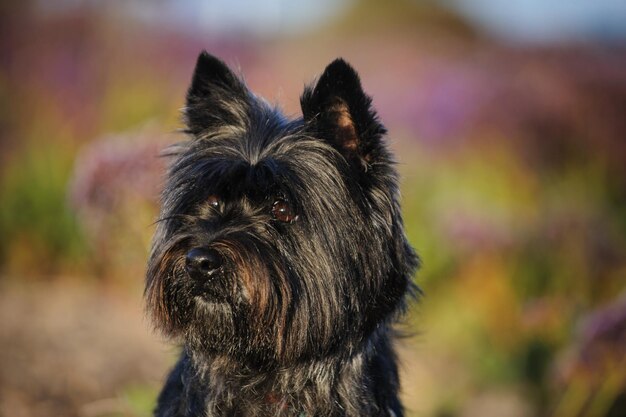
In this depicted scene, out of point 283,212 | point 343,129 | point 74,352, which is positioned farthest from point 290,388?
point 74,352

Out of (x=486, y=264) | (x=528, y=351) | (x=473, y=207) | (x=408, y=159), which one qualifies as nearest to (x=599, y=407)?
(x=528, y=351)

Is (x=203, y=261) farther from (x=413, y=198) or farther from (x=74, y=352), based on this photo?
(x=413, y=198)

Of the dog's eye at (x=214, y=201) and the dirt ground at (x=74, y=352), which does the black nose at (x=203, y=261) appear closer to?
the dog's eye at (x=214, y=201)

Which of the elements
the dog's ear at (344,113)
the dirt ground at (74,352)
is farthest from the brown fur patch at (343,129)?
the dirt ground at (74,352)

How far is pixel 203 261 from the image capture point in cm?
286

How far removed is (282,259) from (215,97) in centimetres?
91

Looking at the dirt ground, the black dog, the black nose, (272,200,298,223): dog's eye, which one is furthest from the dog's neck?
the dirt ground

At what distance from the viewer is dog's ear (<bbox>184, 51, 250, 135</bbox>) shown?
3.48 meters

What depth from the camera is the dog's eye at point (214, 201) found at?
3180mm

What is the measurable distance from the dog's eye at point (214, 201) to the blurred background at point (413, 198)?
938mm

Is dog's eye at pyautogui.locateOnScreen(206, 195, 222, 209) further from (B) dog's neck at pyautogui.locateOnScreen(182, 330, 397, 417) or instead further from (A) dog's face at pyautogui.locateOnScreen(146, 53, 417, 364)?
(B) dog's neck at pyautogui.locateOnScreen(182, 330, 397, 417)

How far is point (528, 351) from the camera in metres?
6.39

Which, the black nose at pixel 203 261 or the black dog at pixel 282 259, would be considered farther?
the black dog at pixel 282 259

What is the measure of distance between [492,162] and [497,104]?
2.70 ft
